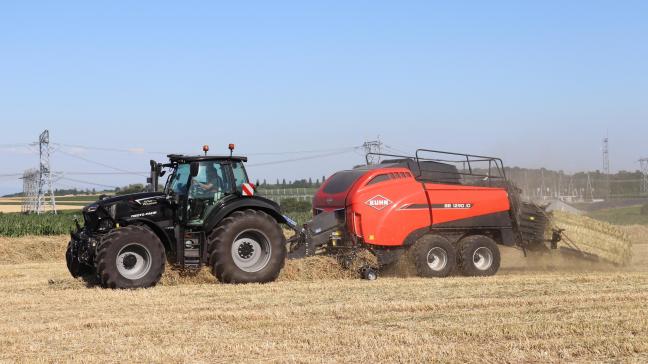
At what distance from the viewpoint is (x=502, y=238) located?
15.4 m

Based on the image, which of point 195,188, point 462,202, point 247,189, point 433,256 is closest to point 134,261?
point 195,188

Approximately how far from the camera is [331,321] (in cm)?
859

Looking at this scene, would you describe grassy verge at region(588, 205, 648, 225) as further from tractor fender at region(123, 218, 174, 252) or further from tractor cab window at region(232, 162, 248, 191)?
tractor fender at region(123, 218, 174, 252)

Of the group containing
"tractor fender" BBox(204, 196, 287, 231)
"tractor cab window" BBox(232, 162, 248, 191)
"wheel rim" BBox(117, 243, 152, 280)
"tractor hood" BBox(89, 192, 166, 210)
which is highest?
"tractor cab window" BBox(232, 162, 248, 191)

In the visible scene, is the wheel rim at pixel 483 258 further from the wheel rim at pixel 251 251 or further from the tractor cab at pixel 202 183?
the tractor cab at pixel 202 183

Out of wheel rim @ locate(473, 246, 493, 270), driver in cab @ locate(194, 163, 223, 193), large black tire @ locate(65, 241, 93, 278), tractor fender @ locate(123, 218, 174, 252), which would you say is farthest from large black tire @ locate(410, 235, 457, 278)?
large black tire @ locate(65, 241, 93, 278)

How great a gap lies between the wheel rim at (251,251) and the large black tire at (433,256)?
10.2ft

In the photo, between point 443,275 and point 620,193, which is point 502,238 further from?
point 620,193

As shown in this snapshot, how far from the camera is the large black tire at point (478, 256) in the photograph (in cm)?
1458

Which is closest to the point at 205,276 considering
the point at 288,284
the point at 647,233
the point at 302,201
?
the point at 288,284

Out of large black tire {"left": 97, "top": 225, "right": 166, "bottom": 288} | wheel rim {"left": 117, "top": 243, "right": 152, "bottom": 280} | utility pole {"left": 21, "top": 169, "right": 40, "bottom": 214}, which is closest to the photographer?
large black tire {"left": 97, "top": 225, "right": 166, "bottom": 288}

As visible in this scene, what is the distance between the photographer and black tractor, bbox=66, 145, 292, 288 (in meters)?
11.5

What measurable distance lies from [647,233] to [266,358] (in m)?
26.5

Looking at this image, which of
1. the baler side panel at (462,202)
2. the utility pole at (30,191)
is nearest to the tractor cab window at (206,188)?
the baler side panel at (462,202)
